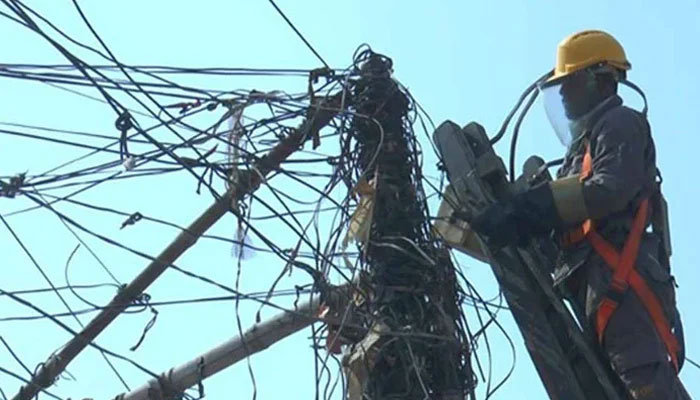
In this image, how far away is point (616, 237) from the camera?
5840 millimetres

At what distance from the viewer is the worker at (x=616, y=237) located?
5582 millimetres

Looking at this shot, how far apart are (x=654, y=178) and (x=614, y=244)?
1.37ft

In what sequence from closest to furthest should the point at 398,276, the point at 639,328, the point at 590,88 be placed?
the point at 639,328
the point at 398,276
the point at 590,88

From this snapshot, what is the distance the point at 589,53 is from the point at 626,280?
1.30 metres

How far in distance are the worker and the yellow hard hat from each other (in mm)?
344

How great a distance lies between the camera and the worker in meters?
5.58

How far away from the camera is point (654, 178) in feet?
19.8

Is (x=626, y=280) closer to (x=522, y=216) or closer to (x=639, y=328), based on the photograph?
(x=639, y=328)

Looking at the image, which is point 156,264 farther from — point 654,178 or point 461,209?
point 654,178

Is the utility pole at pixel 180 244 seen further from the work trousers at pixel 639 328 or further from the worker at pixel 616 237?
the work trousers at pixel 639 328

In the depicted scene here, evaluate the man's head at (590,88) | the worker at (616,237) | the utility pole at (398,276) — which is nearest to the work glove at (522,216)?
the worker at (616,237)

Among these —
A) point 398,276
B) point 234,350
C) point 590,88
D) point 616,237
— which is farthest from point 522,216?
point 234,350

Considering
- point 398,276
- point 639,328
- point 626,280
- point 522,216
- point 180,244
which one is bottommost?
point 639,328

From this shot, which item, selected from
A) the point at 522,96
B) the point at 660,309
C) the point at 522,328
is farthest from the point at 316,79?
the point at 660,309
